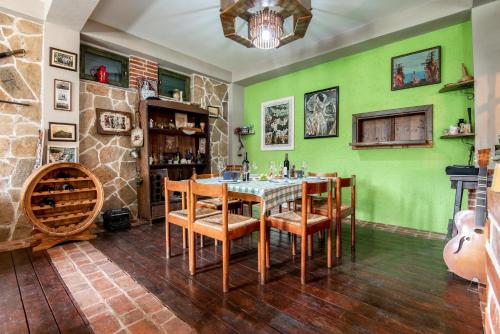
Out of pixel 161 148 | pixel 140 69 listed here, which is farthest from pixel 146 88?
pixel 161 148

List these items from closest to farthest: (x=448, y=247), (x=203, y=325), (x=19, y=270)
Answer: (x=203, y=325), (x=448, y=247), (x=19, y=270)

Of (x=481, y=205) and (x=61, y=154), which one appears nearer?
(x=481, y=205)

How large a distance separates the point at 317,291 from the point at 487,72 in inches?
122

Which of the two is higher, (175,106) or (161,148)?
(175,106)

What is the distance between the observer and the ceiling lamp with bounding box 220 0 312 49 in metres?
2.06

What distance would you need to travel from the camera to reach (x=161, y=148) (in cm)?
440

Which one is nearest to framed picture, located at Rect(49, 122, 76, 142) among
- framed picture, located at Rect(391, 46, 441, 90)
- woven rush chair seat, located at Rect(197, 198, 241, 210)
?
woven rush chair seat, located at Rect(197, 198, 241, 210)

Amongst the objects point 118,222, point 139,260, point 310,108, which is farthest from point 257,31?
point 118,222

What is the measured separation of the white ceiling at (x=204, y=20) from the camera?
10.0 feet

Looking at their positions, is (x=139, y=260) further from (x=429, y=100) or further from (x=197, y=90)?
(x=429, y=100)

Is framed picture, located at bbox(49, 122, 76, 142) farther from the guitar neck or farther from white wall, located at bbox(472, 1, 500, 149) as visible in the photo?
white wall, located at bbox(472, 1, 500, 149)

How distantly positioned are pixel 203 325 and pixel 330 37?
417 cm

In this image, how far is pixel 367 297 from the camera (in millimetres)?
1748

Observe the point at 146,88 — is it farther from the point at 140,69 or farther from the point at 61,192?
the point at 61,192
